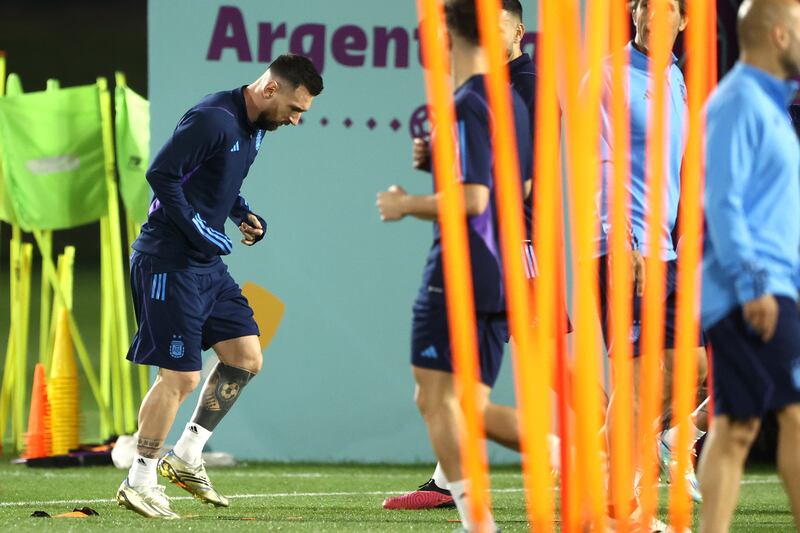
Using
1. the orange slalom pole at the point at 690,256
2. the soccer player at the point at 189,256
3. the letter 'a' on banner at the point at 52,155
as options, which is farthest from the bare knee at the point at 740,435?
the letter 'a' on banner at the point at 52,155

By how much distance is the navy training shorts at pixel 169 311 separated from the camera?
5730 mm

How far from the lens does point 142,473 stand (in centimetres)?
570

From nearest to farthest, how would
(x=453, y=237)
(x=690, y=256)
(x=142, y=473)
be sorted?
(x=453, y=237) → (x=690, y=256) → (x=142, y=473)

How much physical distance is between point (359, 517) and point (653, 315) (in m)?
2.22

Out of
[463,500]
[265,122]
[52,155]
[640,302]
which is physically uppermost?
[52,155]

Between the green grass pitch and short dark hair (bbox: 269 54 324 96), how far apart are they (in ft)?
5.36

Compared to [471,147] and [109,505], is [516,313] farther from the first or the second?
[109,505]

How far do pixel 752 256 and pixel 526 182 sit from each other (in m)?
0.86

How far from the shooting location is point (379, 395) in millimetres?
8750

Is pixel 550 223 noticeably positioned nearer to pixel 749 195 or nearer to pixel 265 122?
pixel 749 195

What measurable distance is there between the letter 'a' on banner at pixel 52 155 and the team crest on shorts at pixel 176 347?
3.35 metres

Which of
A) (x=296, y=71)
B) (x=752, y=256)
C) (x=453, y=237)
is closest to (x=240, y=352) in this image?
(x=296, y=71)

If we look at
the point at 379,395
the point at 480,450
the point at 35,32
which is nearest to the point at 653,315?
the point at 480,450

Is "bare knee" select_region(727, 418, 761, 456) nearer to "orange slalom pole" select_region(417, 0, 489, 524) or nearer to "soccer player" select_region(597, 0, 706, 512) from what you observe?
"orange slalom pole" select_region(417, 0, 489, 524)
